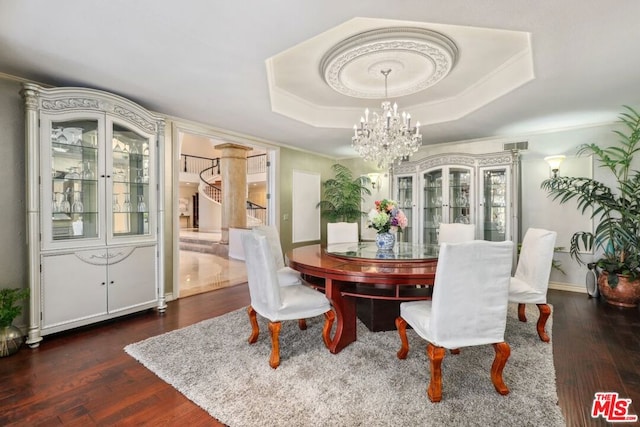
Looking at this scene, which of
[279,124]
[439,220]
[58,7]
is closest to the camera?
[58,7]

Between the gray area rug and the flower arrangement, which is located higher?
the flower arrangement

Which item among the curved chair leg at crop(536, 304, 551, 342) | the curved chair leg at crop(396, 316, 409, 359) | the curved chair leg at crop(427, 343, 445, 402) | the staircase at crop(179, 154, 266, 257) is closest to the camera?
the curved chair leg at crop(427, 343, 445, 402)

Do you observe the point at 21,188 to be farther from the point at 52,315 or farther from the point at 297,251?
the point at 297,251

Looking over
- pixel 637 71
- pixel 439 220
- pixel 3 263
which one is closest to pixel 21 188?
pixel 3 263

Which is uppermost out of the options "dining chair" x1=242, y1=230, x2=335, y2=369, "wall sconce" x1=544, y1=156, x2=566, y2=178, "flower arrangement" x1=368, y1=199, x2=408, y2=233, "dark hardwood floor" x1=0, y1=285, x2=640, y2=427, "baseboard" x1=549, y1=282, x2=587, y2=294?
"wall sconce" x1=544, y1=156, x2=566, y2=178

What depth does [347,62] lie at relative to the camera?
2.75 meters

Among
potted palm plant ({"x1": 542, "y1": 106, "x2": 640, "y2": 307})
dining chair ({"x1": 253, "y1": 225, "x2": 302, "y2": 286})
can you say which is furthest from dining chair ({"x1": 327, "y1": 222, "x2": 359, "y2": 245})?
potted palm plant ({"x1": 542, "y1": 106, "x2": 640, "y2": 307})

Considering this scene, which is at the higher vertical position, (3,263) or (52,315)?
(3,263)

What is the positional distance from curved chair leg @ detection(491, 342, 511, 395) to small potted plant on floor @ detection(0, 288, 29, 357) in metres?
3.49

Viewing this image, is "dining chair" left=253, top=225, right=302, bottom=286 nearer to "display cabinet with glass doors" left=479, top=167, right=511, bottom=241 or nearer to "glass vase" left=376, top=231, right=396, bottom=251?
"glass vase" left=376, top=231, right=396, bottom=251

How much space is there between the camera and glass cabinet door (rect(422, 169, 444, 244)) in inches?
188

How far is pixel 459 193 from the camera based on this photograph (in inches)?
182

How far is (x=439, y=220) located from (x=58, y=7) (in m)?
4.75

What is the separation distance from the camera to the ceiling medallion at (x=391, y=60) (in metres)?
2.37
